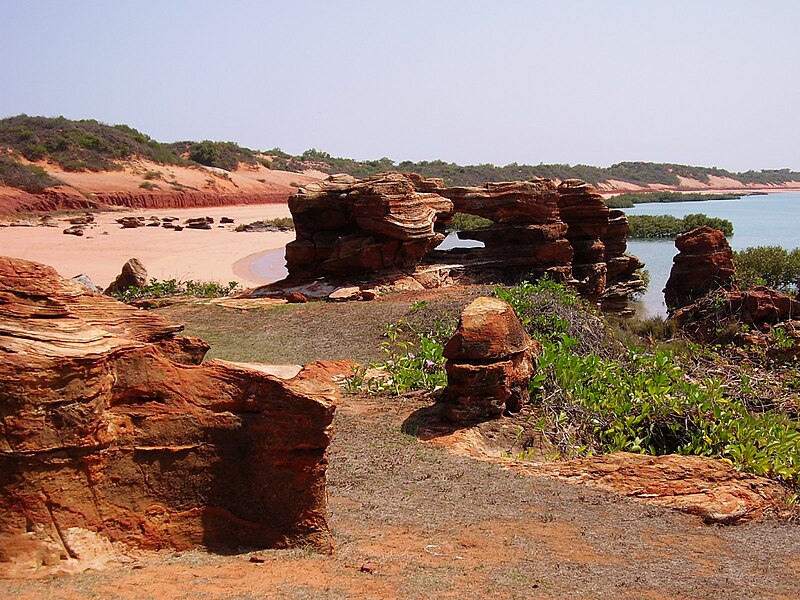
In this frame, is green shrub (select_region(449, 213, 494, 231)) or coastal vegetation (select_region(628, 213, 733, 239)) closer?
green shrub (select_region(449, 213, 494, 231))

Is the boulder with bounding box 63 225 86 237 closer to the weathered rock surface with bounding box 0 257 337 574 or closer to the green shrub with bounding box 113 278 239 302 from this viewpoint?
→ the green shrub with bounding box 113 278 239 302

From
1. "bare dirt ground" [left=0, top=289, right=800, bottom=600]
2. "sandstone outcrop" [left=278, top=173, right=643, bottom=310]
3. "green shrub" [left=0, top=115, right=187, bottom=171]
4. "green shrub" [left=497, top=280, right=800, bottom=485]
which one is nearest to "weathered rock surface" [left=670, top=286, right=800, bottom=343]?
"sandstone outcrop" [left=278, top=173, right=643, bottom=310]

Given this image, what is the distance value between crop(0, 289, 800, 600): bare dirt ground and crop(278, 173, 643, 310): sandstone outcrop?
909 cm

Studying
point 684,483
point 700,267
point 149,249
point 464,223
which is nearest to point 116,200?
point 149,249

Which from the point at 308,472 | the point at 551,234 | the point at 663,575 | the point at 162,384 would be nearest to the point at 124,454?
the point at 162,384

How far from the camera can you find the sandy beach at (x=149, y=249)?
23047 mm

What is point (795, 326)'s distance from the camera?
14.6 metres

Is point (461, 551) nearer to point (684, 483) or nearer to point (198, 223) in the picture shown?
point (684, 483)

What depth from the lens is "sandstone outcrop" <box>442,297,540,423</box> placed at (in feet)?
26.1

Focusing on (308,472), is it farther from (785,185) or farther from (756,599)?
(785,185)

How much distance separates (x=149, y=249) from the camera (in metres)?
27.6

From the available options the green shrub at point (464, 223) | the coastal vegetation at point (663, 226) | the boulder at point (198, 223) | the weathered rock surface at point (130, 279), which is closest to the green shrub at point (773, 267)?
the weathered rock surface at point (130, 279)

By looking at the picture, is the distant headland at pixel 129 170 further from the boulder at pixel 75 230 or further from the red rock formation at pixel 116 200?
the boulder at pixel 75 230

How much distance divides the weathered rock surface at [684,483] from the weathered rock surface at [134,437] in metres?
2.92
